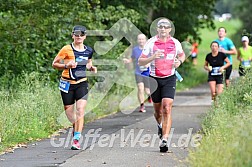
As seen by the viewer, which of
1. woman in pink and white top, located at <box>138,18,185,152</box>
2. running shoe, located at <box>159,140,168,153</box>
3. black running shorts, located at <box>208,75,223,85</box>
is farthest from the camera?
black running shorts, located at <box>208,75,223,85</box>

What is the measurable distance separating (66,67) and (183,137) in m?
2.67

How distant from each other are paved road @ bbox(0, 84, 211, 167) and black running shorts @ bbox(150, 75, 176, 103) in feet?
2.80

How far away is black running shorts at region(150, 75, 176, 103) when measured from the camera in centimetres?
1313

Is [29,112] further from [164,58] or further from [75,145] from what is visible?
[164,58]

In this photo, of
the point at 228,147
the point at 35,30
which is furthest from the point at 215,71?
the point at 228,147

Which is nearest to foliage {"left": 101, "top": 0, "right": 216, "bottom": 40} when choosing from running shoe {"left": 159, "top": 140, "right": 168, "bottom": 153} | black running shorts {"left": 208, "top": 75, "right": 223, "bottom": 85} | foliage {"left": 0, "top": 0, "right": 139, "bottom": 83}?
foliage {"left": 0, "top": 0, "right": 139, "bottom": 83}

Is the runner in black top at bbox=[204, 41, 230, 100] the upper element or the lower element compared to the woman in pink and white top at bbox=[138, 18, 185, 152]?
lower

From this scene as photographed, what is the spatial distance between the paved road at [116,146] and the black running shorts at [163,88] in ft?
2.80

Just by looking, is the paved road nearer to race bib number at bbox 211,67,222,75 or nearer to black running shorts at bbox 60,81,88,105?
black running shorts at bbox 60,81,88,105

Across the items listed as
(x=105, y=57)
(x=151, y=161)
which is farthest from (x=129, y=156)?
(x=105, y=57)

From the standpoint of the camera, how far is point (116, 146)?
13.6 meters

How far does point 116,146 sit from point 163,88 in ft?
4.33

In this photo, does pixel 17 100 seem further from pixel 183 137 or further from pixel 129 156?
pixel 129 156

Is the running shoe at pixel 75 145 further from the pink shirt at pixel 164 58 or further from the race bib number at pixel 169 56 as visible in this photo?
the race bib number at pixel 169 56
